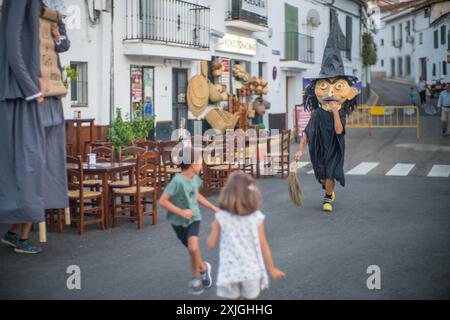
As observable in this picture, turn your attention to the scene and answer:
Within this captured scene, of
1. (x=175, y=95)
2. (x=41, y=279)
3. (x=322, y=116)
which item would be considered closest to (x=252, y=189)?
(x=41, y=279)

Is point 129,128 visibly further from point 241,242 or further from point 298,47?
point 298,47

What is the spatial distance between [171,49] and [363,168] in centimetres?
620

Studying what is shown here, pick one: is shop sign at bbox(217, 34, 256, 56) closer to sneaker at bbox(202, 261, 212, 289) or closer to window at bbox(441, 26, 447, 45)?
sneaker at bbox(202, 261, 212, 289)

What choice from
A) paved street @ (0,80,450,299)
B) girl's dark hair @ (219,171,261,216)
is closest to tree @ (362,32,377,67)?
paved street @ (0,80,450,299)

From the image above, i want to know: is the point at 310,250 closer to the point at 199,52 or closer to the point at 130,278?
the point at 130,278

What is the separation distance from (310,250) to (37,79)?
3792mm

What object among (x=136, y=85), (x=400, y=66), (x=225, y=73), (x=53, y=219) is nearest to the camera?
(x=53, y=219)

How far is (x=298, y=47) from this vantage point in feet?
100

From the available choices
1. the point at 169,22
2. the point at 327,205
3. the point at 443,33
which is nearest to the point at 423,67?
the point at 443,33

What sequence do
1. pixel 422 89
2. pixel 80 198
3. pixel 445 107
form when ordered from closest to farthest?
pixel 80 198 → pixel 445 107 → pixel 422 89

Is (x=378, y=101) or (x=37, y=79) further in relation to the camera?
(x=378, y=101)

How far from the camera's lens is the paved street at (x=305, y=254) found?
6.92 m

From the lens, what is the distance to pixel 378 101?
47.2m

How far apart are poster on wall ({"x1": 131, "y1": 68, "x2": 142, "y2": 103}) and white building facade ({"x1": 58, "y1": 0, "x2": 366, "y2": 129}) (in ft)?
0.09
